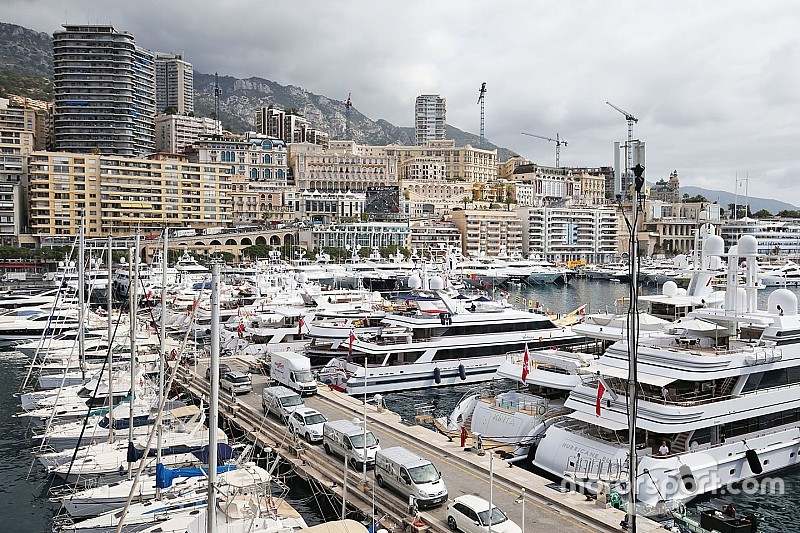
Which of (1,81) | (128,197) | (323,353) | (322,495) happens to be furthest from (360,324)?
(1,81)

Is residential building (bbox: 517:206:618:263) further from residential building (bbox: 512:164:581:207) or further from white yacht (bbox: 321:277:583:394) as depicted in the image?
white yacht (bbox: 321:277:583:394)

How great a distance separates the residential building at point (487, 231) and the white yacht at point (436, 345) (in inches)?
3658

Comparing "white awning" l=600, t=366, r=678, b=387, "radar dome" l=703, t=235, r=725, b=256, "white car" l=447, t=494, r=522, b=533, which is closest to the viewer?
"white car" l=447, t=494, r=522, b=533

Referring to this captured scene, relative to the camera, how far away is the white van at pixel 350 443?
19938mm

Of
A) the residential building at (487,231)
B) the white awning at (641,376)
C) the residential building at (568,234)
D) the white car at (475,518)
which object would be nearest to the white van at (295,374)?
the white awning at (641,376)

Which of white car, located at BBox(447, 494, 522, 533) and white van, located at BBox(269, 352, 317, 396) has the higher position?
white van, located at BBox(269, 352, 317, 396)

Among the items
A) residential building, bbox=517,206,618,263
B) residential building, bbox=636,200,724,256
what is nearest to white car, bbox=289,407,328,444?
residential building, bbox=517,206,618,263

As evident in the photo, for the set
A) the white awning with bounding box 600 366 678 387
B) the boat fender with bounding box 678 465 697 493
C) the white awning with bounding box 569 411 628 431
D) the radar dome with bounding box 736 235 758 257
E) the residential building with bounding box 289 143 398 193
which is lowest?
the boat fender with bounding box 678 465 697 493

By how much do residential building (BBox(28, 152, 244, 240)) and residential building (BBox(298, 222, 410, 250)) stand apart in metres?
17.0

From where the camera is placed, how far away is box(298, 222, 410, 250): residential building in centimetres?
11962

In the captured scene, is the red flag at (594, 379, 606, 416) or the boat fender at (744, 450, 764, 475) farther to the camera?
the boat fender at (744, 450, 764, 475)

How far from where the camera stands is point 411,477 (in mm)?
17312

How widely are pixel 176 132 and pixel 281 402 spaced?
15621 cm

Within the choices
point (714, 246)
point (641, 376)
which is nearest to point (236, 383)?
point (641, 376)
